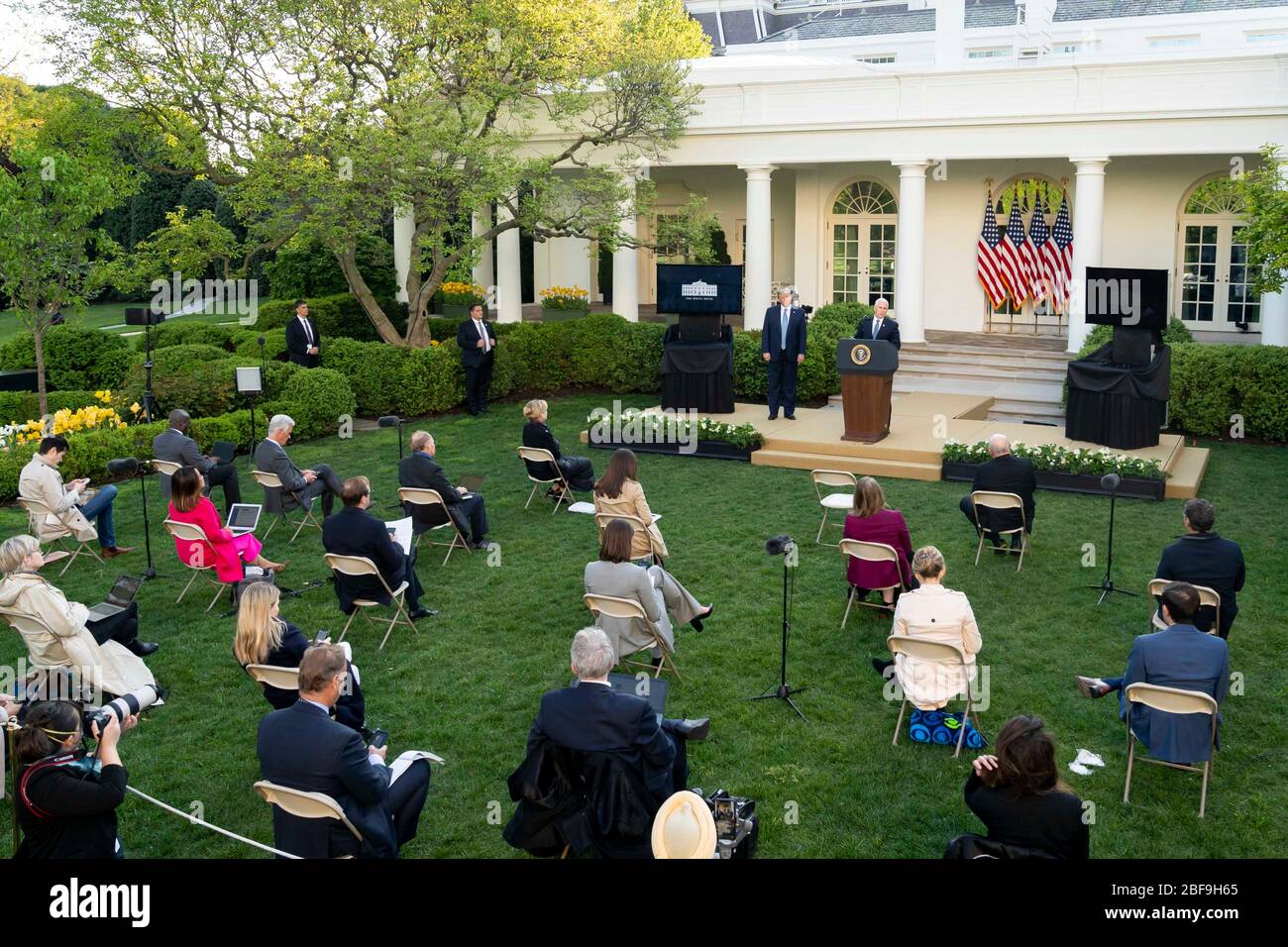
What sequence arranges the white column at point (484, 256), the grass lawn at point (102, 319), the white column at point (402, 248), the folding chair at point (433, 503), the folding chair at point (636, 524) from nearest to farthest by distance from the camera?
1. the folding chair at point (636, 524)
2. the folding chair at point (433, 503)
3. the white column at point (484, 256)
4. the white column at point (402, 248)
5. the grass lawn at point (102, 319)

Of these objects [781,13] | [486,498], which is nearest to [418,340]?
[486,498]

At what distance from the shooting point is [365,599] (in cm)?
989

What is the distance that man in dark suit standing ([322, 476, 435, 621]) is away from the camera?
970 cm

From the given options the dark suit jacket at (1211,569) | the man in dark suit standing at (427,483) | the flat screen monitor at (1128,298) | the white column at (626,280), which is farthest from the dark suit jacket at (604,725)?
the white column at (626,280)

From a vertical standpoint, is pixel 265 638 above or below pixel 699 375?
below

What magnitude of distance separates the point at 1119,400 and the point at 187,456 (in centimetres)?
1125

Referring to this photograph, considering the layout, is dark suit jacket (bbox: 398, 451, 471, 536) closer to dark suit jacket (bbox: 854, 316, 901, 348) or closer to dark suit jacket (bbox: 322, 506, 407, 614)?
dark suit jacket (bbox: 322, 506, 407, 614)

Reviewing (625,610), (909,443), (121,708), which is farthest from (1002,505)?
(121,708)

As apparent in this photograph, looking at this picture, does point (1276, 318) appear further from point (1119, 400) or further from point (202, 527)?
point (202, 527)

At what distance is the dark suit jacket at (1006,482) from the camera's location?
456 inches

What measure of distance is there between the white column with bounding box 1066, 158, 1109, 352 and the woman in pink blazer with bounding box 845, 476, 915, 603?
488 inches

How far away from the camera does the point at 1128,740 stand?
749cm

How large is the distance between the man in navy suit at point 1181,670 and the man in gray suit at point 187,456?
896cm

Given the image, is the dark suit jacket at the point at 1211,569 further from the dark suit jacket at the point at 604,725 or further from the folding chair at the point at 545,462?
the folding chair at the point at 545,462
